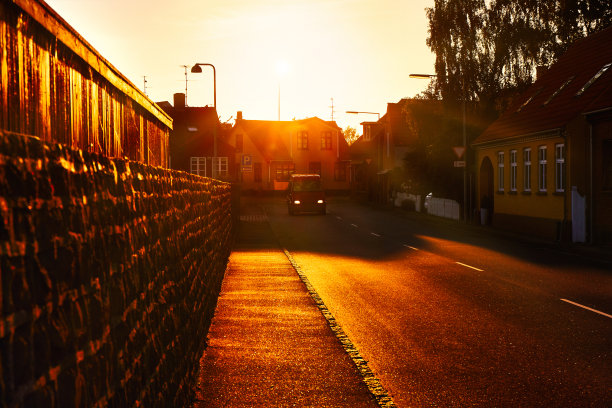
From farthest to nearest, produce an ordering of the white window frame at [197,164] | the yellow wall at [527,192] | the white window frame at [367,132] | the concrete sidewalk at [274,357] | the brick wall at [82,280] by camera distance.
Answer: the white window frame at [367,132], the white window frame at [197,164], the yellow wall at [527,192], the concrete sidewalk at [274,357], the brick wall at [82,280]

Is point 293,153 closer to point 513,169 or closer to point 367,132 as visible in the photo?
point 367,132

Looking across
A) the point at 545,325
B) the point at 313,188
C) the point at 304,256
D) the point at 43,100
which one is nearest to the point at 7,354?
the point at 43,100

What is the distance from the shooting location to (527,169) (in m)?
32.5

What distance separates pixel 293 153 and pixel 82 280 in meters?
86.5

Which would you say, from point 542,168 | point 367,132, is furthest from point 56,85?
point 367,132

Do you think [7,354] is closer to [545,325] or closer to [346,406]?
[346,406]

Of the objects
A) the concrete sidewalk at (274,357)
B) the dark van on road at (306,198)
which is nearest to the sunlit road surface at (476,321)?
the concrete sidewalk at (274,357)

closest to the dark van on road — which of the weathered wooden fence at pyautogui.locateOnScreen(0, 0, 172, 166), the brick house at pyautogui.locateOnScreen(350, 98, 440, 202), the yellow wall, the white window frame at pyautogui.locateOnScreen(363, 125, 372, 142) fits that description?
the yellow wall

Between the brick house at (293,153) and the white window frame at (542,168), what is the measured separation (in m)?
56.9

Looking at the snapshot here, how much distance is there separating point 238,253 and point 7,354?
19360mm

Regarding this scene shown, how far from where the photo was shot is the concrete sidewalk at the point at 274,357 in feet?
20.6

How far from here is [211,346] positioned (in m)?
8.35

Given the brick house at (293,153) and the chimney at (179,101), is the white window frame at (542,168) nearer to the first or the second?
the brick house at (293,153)

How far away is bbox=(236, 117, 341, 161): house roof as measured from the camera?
88.7 meters
